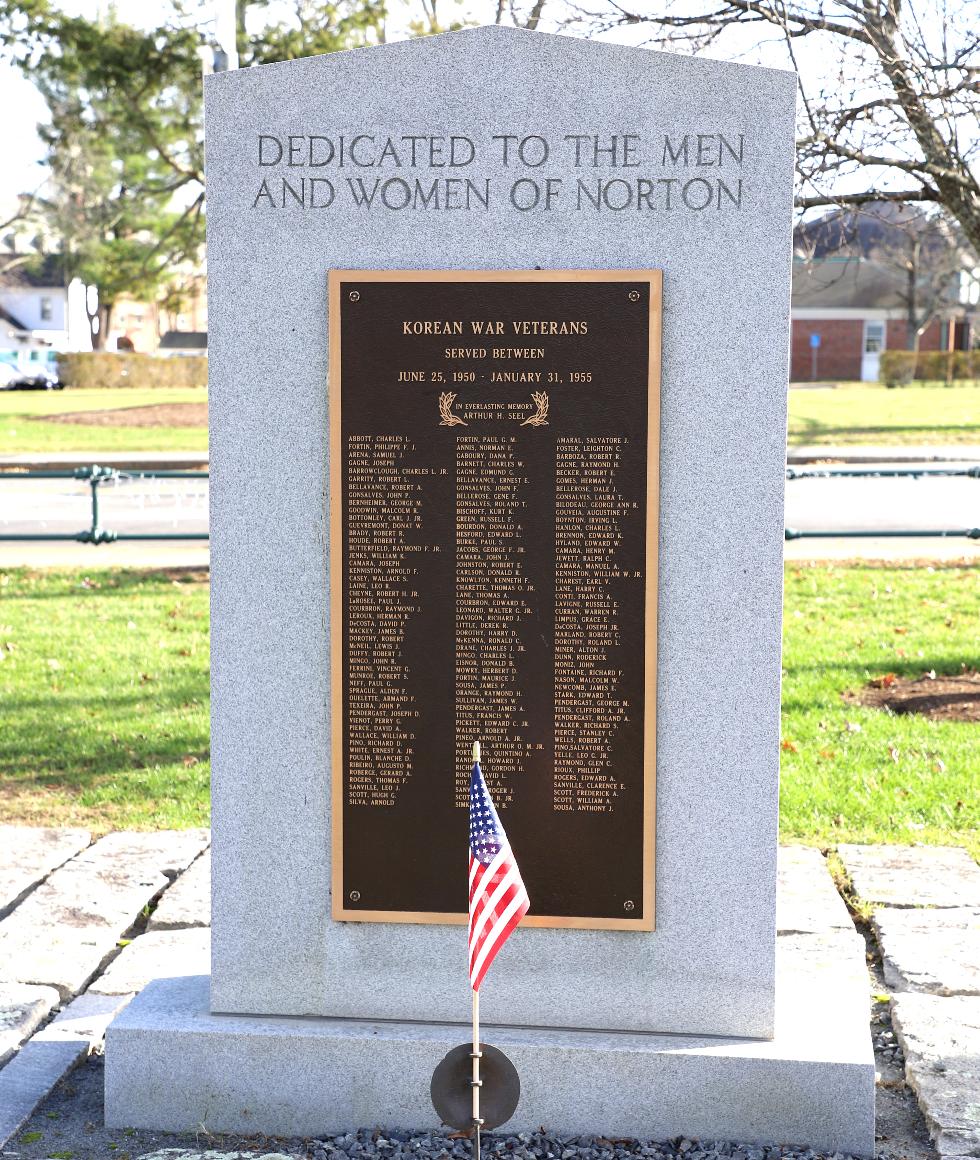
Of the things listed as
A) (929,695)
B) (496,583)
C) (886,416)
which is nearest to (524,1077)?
(496,583)

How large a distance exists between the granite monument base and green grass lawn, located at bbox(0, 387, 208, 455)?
22.8 m

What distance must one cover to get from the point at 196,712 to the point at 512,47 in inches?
212

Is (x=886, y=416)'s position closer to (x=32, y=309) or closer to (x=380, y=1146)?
(x=380, y=1146)

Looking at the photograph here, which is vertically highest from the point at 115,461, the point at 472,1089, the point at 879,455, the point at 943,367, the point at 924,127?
the point at 943,367

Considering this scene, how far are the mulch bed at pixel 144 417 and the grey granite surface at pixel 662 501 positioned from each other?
27.6m

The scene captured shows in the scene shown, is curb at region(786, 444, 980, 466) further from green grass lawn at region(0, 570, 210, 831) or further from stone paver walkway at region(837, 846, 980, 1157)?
stone paver walkway at region(837, 846, 980, 1157)

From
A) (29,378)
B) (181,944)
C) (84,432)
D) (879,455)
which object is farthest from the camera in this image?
(29,378)

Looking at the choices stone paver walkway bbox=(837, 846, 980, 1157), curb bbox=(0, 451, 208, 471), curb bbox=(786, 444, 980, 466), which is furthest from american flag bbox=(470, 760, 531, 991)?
curb bbox=(786, 444, 980, 466)

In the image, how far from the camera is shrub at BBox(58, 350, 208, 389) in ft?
164

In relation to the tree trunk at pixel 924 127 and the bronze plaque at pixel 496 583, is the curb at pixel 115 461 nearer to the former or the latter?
the tree trunk at pixel 924 127

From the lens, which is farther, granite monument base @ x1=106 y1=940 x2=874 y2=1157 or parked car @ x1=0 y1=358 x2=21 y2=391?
parked car @ x1=0 y1=358 x2=21 y2=391

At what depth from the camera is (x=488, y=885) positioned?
366 centimetres

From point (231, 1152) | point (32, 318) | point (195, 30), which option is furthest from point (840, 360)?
point (231, 1152)

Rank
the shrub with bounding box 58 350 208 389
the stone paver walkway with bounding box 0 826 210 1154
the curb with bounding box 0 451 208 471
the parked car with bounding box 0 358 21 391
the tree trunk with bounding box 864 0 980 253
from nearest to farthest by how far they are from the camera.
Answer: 1. the stone paver walkway with bounding box 0 826 210 1154
2. the tree trunk with bounding box 864 0 980 253
3. the curb with bounding box 0 451 208 471
4. the shrub with bounding box 58 350 208 389
5. the parked car with bounding box 0 358 21 391
